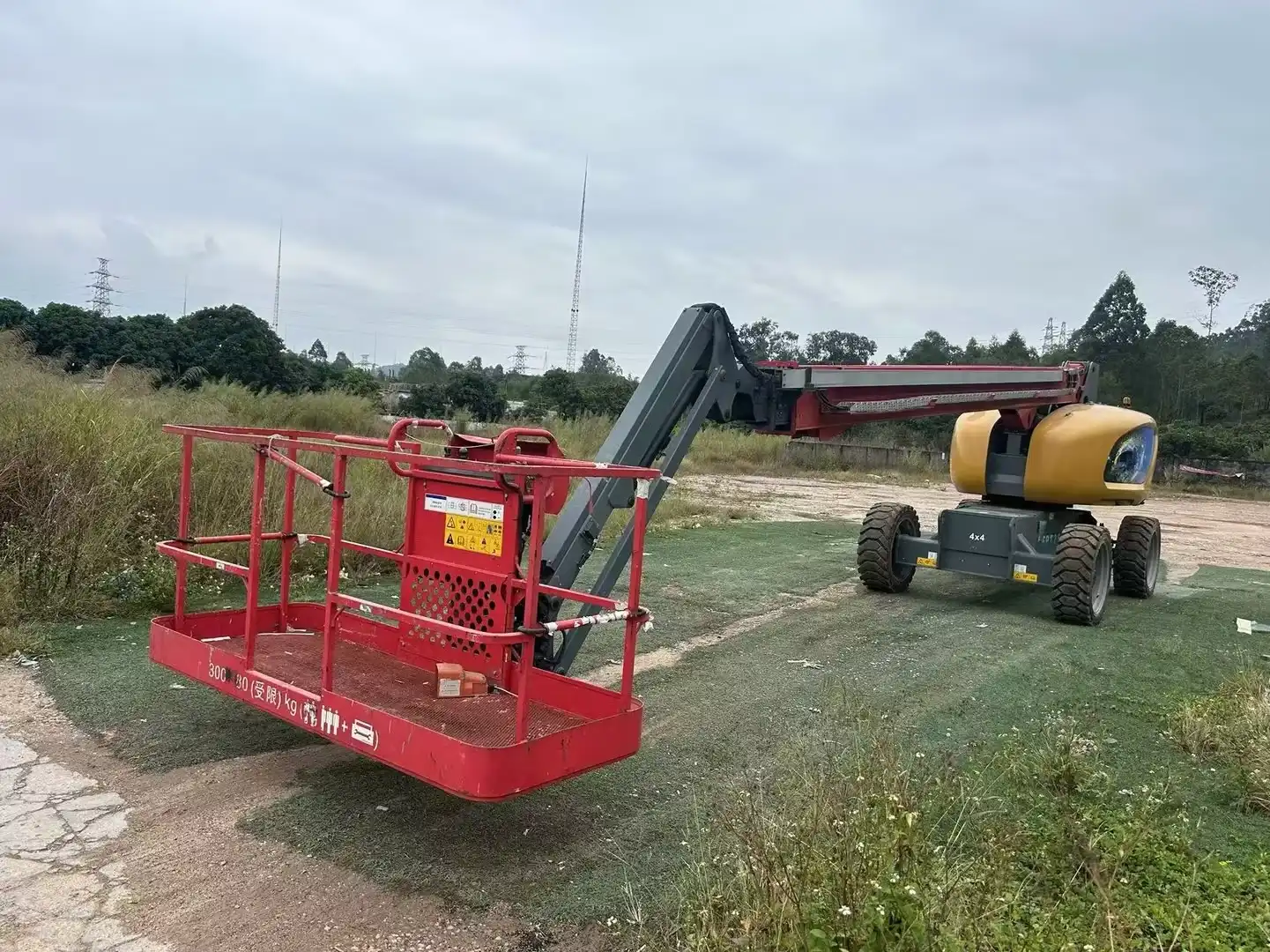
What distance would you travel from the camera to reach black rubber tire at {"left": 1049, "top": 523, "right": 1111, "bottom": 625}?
8.49m

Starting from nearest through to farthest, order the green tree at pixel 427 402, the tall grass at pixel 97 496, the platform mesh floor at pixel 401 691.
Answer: the platform mesh floor at pixel 401 691, the tall grass at pixel 97 496, the green tree at pixel 427 402

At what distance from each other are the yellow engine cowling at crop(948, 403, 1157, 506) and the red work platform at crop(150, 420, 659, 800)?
6.05m

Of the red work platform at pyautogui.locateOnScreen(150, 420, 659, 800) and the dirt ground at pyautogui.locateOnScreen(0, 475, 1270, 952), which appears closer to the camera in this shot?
the dirt ground at pyautogui.locateOnScreen(0, 475, 1270, 952)

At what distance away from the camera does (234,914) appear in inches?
127

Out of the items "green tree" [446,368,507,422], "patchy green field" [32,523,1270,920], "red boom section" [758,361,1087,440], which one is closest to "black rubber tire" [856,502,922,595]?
"patchy green field" [32,523,1270,920]

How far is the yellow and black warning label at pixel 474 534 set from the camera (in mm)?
4371

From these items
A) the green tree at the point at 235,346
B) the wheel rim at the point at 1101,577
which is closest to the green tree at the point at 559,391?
the green tree at the point at 235,346

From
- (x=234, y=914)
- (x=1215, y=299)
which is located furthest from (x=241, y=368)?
(x=1215, y=299)

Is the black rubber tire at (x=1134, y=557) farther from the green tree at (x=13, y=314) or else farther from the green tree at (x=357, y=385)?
the green tree at (x=13, y=314)

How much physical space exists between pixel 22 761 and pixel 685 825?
3105 millimetres

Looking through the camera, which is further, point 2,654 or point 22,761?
Result: point 2,654

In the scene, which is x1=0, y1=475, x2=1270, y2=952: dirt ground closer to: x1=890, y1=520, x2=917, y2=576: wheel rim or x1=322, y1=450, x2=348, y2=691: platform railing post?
x1=322, y1=450, x2=348, y2=691: platform railing post

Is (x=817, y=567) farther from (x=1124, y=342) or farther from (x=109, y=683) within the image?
(x=1124, y=342)

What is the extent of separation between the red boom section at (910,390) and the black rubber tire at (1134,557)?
153 cm
